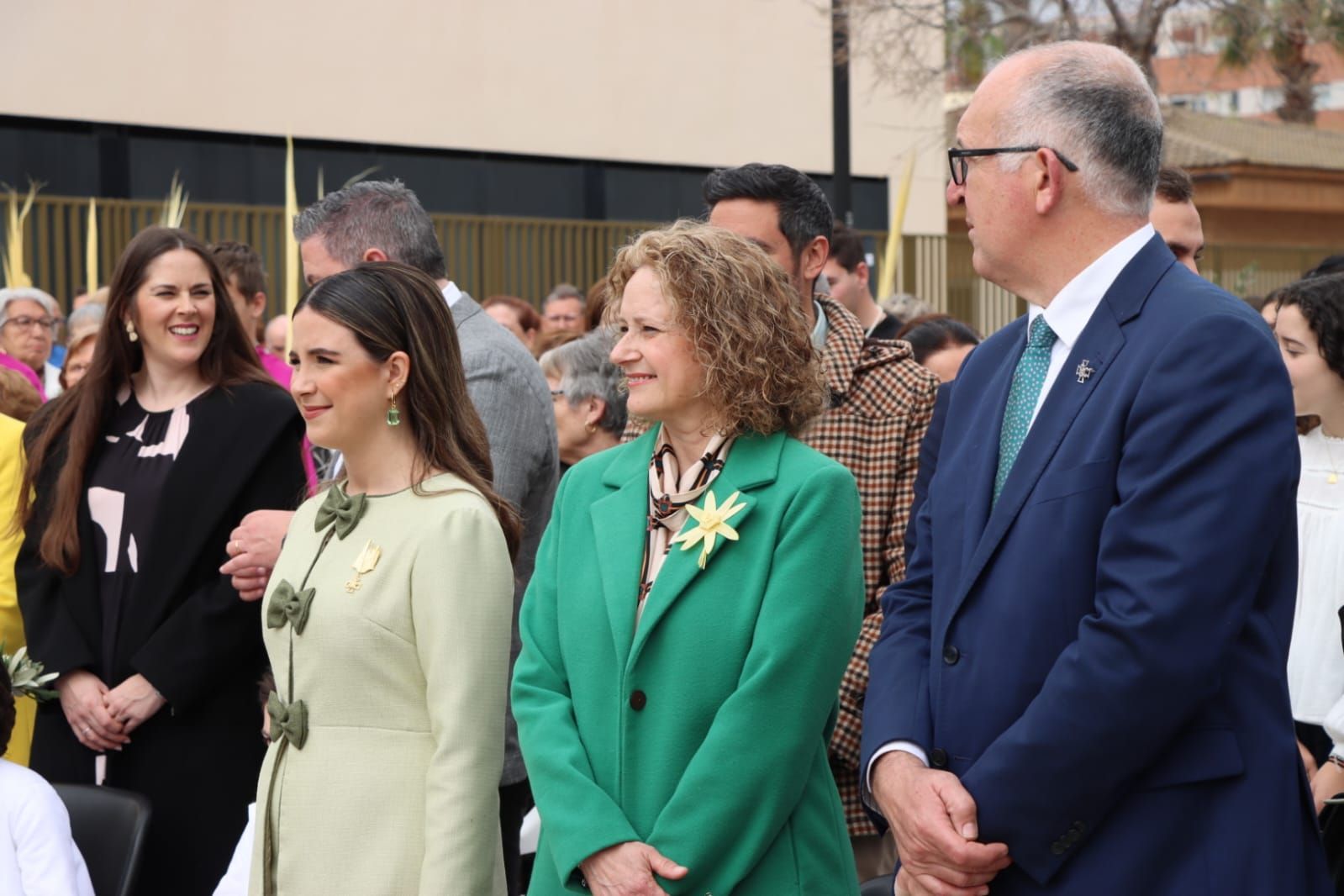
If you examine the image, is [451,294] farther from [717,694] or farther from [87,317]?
[87,317]

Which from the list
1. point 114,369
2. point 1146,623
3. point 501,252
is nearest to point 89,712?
point 114,369

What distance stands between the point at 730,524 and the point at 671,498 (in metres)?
0.17

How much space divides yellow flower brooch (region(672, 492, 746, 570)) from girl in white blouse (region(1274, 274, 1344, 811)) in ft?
4.90

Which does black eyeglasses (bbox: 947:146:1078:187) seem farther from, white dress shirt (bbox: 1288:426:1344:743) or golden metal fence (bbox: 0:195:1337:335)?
golden metal fence (bbox: 0:195:1337:335)

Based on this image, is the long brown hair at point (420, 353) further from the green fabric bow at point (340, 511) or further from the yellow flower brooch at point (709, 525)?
the yellow flower brooch at point (709, 525)

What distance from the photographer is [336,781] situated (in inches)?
125

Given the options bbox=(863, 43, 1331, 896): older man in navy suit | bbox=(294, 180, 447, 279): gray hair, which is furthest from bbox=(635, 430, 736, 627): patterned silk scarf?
bbox=(294, 180, 447, 279): gray hair

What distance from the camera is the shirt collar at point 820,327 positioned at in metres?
3.89

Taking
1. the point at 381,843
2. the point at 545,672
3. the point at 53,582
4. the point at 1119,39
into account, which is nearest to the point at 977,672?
the point at 545,672

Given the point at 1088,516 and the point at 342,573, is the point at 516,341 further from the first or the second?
the point at 1088,516

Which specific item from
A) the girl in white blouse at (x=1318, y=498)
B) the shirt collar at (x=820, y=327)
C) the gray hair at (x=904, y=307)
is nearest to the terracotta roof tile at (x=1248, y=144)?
the gray hair at (x=904, y=307)

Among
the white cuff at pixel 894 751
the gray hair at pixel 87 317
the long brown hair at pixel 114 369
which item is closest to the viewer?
the white cuff at pixel 894 751

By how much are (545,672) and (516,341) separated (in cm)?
134

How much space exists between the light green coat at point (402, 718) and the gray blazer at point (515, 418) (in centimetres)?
71
